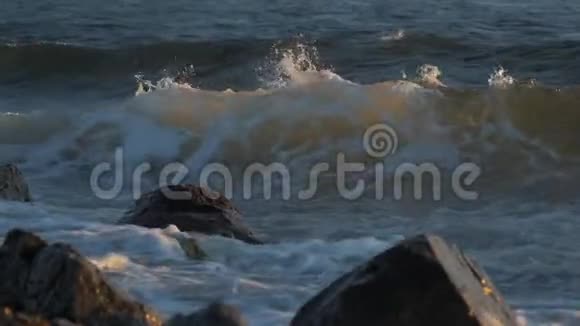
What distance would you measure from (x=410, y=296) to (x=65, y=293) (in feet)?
3.49

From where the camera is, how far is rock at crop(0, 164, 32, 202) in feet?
24.6

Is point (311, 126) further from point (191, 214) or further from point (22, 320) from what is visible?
point (22, 320)

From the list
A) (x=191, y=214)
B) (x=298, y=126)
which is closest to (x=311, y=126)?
(x=298, y=126)

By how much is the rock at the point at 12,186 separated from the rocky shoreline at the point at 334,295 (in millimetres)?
3046

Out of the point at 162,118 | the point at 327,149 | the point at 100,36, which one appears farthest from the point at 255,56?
the point at 327,149

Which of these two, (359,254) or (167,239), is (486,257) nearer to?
(359,254)

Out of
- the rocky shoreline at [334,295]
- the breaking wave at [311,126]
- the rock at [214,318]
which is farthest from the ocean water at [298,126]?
the rock at [214,318]

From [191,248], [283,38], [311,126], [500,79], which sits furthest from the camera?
[283,38]

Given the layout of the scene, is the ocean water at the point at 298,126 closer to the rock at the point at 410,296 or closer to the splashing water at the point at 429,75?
the splashing water at the point at 429,75

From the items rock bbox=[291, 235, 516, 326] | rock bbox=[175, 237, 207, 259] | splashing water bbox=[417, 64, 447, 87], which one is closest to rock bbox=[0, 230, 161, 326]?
rock bbox=[291, 235, 516, 326]

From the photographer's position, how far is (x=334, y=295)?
4160 mm

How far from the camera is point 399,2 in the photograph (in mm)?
16828

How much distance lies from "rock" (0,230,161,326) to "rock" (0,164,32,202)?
3.12 m

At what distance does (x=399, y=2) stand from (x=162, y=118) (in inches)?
243
